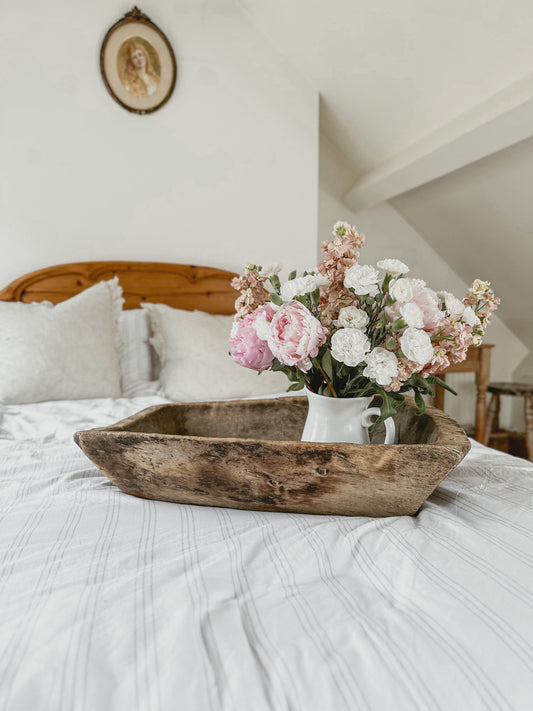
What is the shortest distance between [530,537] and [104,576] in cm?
51

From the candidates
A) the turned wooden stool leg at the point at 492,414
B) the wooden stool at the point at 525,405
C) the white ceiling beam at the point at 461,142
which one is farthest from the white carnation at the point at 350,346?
the turned wooden stool leg at the point at 492,414

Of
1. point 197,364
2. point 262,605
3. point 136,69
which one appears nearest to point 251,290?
point 262,605

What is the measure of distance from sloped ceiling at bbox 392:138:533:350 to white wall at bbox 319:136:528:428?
0.07m

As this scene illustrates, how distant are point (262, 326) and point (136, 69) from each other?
2085 mm

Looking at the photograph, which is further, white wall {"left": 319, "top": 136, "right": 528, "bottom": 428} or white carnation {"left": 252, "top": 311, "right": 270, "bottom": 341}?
white wall {"left": 319, "top": 136, "right": 528, "bottom": 428}

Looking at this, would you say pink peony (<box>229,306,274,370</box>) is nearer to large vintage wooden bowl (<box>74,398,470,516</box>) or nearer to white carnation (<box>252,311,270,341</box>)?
white carnation (<box>252,311,270,341</box>)

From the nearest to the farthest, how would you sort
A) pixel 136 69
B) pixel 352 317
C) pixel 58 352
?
1. pixel 352 317
2. pixel 58 352
3. pixel 136 69

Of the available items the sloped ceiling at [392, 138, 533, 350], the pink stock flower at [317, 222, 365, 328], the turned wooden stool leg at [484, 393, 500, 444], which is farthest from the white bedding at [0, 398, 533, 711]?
Result: the turned wooden stool leg at [484, 393, 500, 444]

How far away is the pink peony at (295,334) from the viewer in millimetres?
786

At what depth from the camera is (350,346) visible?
2.61 feet

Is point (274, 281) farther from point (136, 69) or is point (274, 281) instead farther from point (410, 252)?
point (410, 252)

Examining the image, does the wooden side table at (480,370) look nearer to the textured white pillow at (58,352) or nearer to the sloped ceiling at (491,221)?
the sloped ceiling at (491,221)

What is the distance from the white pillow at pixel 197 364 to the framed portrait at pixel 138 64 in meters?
1.06

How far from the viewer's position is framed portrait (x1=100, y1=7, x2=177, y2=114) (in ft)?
7.70
